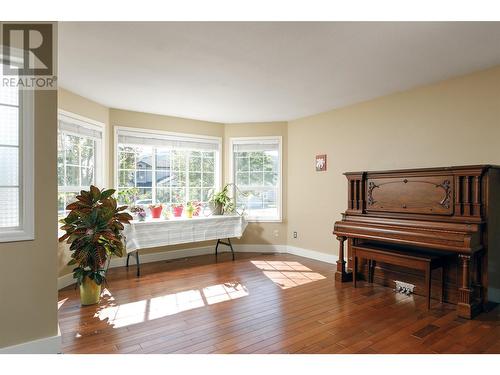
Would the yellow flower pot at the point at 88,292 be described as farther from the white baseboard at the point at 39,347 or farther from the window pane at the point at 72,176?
the window pane at the point at 72,176

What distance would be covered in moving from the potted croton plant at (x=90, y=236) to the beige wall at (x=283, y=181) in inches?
111

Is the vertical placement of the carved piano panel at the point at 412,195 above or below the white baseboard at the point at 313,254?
above

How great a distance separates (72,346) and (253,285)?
1998 mm

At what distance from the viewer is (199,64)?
9.80 ft

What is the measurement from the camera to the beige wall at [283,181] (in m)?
5.57

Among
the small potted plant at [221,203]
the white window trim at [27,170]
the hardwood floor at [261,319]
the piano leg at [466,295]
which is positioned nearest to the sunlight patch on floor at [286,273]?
the hardwood floor at [261,319]

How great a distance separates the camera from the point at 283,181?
5.58 meters

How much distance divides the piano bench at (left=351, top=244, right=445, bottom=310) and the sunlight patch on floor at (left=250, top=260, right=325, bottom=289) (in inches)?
24.2

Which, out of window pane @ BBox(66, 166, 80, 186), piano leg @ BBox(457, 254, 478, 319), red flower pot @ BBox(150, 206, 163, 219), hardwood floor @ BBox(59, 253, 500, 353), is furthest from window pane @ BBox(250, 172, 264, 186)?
piano leg @ BBox(457, 254, 478, 319)

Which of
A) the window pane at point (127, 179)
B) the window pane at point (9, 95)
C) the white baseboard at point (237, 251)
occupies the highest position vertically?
the window pane at point (9, 95)

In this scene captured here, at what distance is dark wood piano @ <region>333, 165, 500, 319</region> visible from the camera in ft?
9.29

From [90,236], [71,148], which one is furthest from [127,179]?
[90,236]

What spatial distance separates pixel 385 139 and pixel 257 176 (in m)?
2.39
